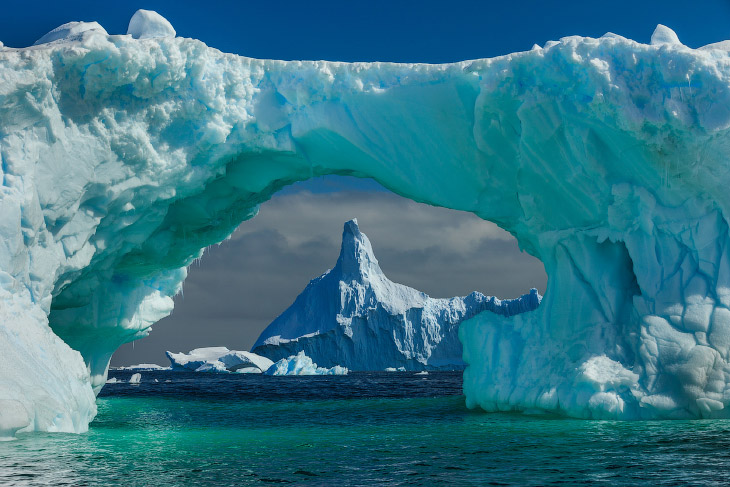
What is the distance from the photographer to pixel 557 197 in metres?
14.4

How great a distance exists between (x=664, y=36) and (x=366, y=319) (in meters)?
32.5

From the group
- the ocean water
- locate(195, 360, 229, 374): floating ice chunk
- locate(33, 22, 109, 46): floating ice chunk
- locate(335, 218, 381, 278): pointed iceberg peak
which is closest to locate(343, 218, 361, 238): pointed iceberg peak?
locate(335, 218, 381, 278): pointed iceberg peak

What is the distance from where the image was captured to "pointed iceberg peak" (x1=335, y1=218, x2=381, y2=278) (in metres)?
44.6

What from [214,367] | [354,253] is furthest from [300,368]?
[214,367]

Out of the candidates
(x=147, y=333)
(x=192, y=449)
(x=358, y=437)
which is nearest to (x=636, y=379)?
(x=358, y=437)

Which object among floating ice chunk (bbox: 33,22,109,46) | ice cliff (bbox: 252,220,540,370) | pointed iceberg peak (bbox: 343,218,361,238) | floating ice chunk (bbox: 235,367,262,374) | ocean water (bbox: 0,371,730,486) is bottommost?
ocean water (bbox: 0,371,730,486)

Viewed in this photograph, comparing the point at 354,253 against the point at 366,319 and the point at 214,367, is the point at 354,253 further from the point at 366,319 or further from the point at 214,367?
the point at 214,367

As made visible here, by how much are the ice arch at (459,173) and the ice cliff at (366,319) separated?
28.8 meters

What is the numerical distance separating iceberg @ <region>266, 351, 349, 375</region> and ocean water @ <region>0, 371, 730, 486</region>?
2925 centimetres

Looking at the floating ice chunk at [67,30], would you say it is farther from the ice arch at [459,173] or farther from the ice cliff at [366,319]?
the ice cliff at [366,319]

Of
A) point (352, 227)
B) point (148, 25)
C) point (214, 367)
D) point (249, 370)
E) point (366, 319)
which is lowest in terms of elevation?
point (249, 370)

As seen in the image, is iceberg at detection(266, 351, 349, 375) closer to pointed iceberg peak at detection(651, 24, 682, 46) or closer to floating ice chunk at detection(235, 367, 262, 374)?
floating ice chunk at detection(235, 367, 262, 374)

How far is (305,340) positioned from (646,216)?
3482 centimetres

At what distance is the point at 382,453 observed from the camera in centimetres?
898
